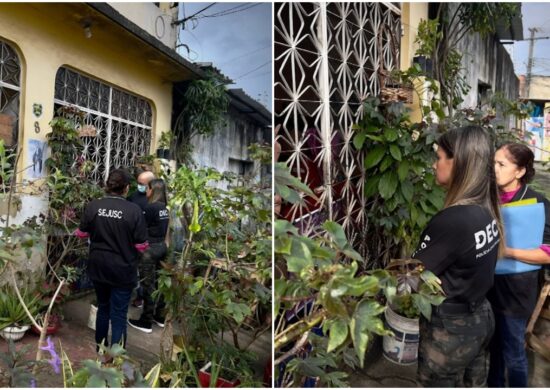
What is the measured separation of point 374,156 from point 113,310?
1929 millimetres

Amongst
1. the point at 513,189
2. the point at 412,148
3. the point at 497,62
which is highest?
the point at 497,62

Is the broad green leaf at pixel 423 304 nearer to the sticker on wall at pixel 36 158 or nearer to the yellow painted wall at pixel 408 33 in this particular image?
the yellow painted wall at pixel 408 33

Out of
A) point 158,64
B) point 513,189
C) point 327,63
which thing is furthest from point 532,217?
point 158,64

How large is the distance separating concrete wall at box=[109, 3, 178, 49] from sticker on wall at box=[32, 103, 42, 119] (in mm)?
1383

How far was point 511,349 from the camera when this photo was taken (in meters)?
1.96

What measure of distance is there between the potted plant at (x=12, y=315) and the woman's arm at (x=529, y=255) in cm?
287

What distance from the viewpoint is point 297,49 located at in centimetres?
215

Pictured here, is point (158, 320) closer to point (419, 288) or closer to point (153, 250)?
point (153, 250)

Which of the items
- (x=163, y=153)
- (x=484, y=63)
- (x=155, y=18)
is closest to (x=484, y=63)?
(x=484, y=63)

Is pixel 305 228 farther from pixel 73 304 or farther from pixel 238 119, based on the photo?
pixel 238 119

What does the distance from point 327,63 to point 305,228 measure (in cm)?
92

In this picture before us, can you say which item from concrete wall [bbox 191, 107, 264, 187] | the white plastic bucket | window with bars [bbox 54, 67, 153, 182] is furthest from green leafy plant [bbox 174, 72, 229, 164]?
the white plastic bucket

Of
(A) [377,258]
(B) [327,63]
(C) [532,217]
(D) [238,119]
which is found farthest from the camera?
(D) [238,119]

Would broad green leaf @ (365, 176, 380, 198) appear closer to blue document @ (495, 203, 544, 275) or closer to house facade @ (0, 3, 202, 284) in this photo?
blue document @ (495, 203, 544, 275)
